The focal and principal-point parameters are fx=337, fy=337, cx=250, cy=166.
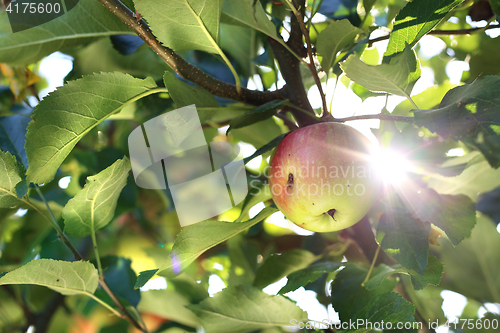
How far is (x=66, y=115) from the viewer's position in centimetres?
52

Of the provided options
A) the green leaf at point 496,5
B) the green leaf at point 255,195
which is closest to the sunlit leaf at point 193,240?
the green leaf at point 255,195

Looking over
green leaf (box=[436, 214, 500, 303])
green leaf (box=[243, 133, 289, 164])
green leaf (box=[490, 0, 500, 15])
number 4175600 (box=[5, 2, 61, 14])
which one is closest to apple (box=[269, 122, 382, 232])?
green leaf (box=[243, 133, 289, 164])

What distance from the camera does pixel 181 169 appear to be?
38.5 inches

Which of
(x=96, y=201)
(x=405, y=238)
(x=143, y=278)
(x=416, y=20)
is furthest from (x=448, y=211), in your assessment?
(x=96, y=201)

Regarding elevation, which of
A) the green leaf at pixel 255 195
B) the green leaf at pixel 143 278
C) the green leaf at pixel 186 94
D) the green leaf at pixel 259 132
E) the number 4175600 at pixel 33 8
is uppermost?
the number 4175600 at pixel 33 8

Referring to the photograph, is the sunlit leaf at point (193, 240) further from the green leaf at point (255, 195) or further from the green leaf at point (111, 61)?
the green leaf at point (111, 61)

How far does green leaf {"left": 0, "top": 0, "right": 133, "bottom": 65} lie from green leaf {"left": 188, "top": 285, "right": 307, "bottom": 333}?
60 cm

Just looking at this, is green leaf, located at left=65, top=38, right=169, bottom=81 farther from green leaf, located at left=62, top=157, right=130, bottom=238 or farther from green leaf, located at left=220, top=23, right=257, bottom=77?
green leaf, located at left=62, top=157, right=130, bottom=238

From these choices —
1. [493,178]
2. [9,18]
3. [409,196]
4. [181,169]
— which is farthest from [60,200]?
[493,178]

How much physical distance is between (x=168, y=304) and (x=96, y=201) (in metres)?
0.42

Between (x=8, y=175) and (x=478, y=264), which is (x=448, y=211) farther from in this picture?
(x=8, y=175)

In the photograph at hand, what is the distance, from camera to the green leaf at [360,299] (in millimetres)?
544

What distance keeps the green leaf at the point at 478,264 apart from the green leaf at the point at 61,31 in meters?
0.90

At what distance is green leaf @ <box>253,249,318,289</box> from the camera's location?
2.71 ft
